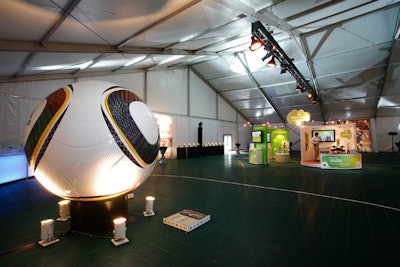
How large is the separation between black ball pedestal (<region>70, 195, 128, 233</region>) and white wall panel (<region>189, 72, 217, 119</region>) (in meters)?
14.8

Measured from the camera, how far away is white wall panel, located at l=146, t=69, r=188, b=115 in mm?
14438

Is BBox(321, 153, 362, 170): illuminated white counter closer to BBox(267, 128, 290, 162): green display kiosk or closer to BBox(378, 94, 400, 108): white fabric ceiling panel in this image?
BBox(267, 128, 290, 162): green display kiosk

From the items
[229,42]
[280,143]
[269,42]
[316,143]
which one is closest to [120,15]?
[269,42]

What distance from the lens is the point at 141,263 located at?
89.7 inches

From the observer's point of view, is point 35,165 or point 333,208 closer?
point 35,165

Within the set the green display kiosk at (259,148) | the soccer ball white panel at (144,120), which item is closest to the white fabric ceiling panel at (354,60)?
the green display kiosk at (259,148)

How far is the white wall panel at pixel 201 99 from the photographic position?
18016mm

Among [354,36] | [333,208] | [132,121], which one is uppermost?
[354,36]

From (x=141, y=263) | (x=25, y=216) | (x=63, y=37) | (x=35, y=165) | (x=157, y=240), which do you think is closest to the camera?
(x=141, y=263)

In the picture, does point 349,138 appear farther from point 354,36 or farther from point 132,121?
point 132,121

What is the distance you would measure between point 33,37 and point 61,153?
14.4ft

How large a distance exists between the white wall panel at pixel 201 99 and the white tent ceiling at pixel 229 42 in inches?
36.5

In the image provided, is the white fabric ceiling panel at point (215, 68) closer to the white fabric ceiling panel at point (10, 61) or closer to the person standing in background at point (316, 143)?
the person standing in background at point (316, 143)

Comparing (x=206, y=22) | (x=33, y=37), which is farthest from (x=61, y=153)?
(x=206, y=22)
